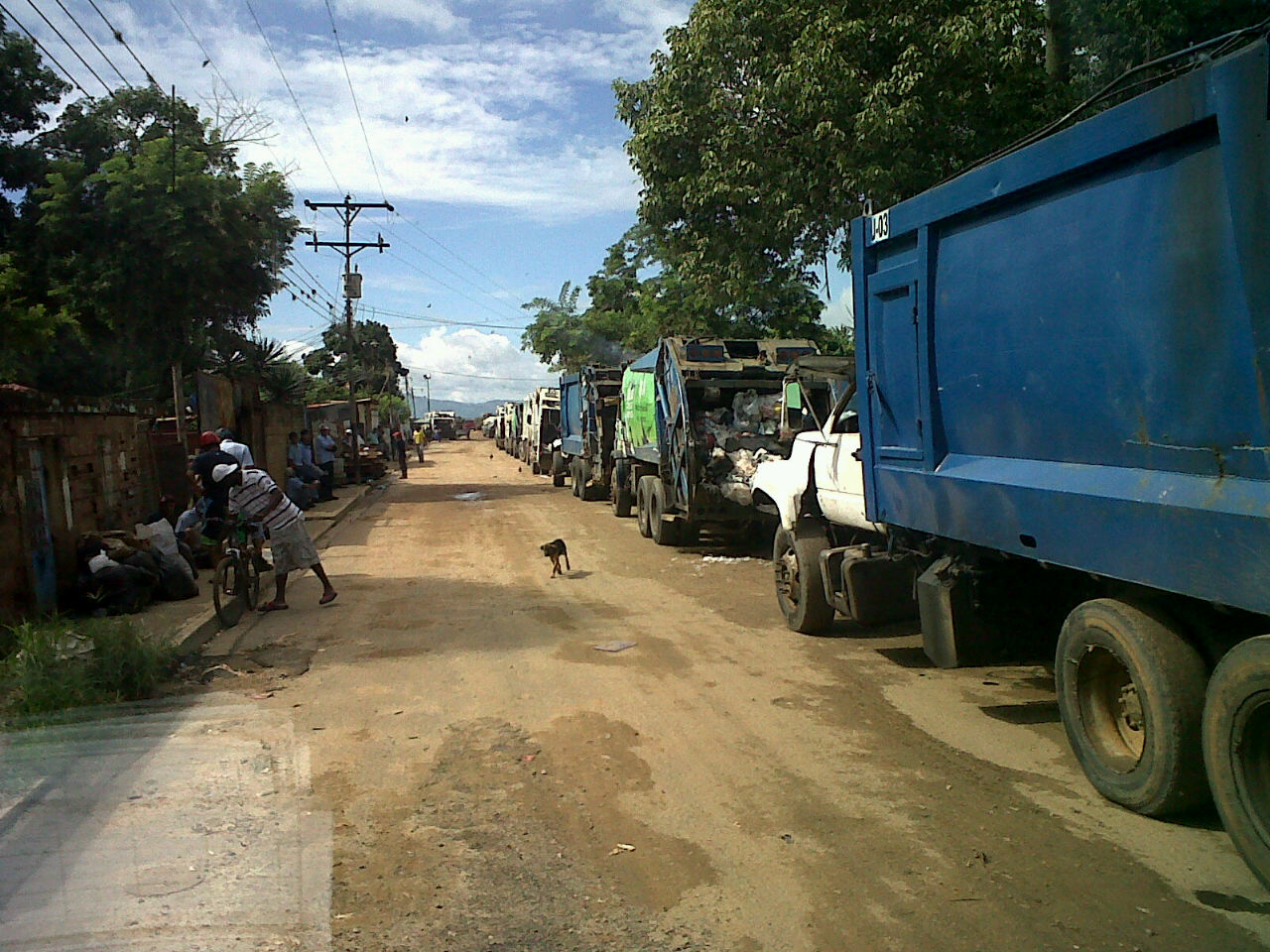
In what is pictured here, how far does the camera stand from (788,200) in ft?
42.1

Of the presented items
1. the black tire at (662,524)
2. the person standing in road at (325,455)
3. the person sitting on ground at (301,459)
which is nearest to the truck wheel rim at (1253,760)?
the black tire at (662,524)

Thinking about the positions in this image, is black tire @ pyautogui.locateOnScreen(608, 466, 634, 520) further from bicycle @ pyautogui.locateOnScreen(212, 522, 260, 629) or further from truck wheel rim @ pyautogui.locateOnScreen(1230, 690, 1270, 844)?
truck wheel rim @ pyautogui.locateOnScreen(1230, 690, 1270, 844)

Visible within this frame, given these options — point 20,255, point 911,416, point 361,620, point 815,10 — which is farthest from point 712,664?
point 20,255

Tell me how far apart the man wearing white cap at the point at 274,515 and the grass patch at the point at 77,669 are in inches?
91.7

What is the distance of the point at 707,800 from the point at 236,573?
6284 mm

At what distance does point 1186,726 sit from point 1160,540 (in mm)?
728

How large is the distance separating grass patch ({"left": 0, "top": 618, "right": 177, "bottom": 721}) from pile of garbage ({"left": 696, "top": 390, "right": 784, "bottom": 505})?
6711mm

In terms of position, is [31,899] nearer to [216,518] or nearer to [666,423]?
[216,518]

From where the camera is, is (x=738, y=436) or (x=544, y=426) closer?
(x=738, y=436)

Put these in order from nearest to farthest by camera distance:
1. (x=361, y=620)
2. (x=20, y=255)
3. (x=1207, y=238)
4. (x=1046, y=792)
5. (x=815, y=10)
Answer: (x=1207, y=238)
(x=1046, y=792)
(x=361, y=620)
(x=815, y=10)
(x=20, y=255)

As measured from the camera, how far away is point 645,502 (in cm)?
1481

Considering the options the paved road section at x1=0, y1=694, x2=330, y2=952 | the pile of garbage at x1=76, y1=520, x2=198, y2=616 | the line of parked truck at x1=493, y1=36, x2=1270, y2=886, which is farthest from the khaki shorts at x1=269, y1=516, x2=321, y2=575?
the line of parked truck at x1=493, y1=36, x2=1270, y2=886

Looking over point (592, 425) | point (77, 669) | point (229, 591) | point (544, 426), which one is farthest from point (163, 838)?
point (544, 426)

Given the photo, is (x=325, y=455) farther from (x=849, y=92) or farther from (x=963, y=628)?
(x=963, y=628)
